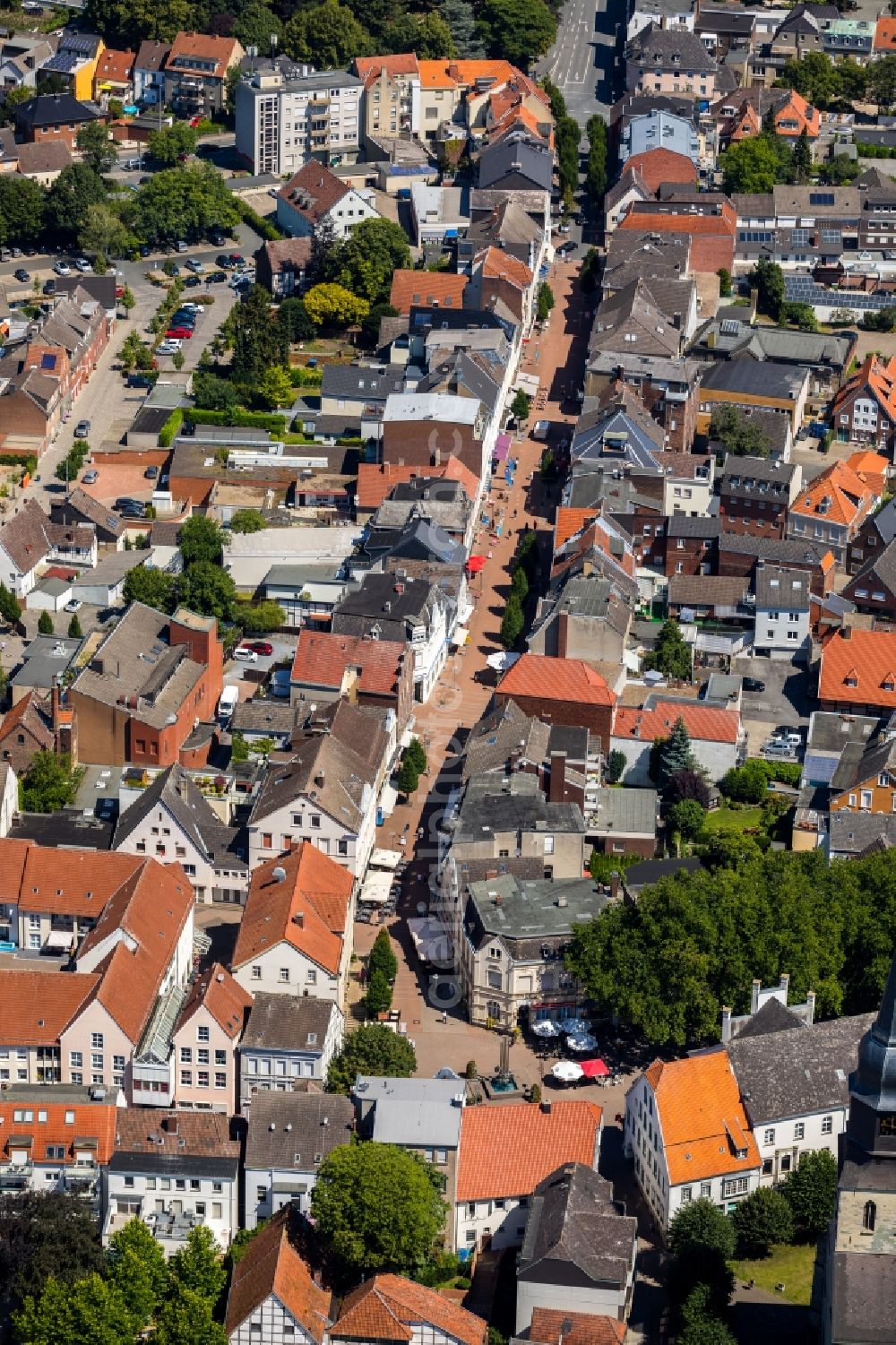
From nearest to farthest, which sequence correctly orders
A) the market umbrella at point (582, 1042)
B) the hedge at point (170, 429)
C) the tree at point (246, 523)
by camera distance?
the market umbrella at point (582, 1042) → the tree at point (246, 523) → the hedge at point (170, 429)

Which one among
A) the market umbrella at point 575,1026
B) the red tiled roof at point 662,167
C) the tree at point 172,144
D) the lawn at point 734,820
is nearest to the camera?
the market umbrella at point 575,1026

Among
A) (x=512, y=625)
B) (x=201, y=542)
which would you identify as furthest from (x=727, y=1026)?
(x=201, y=542)

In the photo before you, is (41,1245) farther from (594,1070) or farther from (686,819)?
(686,819)

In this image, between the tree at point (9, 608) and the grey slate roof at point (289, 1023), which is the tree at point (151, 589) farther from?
the grey slate roof at point (289, 1023)

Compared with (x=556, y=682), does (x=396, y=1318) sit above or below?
below

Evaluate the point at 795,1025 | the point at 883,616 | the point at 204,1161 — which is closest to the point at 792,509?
the point at 883,616

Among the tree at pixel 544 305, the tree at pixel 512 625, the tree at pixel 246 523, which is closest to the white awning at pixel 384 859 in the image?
the tree at pixel 512 625

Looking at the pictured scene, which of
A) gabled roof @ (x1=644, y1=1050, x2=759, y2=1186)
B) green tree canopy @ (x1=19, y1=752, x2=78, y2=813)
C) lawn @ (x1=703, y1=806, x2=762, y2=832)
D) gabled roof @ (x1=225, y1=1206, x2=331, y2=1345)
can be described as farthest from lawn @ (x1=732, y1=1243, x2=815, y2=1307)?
green tree canopy @ (x1=19, y1=752, x2=78, y2=813)
